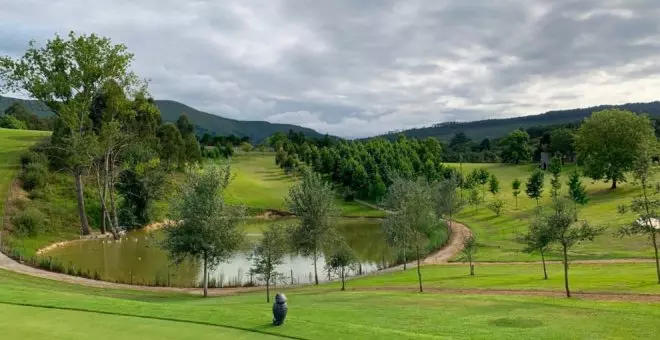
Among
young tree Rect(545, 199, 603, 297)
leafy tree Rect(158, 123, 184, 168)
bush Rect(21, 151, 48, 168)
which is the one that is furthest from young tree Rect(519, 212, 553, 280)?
leafy tree Rect(158, 123, 184, 168)

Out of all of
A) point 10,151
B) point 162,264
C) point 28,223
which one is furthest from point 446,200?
point 10,151

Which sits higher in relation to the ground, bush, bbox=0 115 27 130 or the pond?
bush, bbox=0 115 27 130

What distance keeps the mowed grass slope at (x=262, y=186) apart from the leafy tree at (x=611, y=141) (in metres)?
33.9

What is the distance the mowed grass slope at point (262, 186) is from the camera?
88.2 m

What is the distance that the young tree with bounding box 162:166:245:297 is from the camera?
30.8 m

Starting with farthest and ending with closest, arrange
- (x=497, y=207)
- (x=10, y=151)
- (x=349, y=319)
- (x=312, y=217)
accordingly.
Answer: (x=10, y=151)
(x=497, y=207)
(x=312, y=217)
(x=349, y=319)

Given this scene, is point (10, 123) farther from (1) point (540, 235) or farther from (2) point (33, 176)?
(1) point (540, 235)

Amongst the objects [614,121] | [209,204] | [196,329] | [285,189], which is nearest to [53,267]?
[209,204]

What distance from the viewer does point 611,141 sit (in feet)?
262

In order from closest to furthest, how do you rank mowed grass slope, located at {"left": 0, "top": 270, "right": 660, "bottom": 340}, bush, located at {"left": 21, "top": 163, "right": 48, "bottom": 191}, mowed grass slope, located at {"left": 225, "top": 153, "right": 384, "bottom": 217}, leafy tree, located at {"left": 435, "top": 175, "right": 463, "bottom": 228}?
mowed grass slope, located at {"left": 0, "top": 270, "right": 660, "bottom": 340} < leafy tree, located at {"left": 435, "top": 175, "right": 463, "bottom": 228} < bush, located at {"left": 21, "top": 163, "right": 48, "bottom": 191} < mowed grass slope, located at {"left": 225, "top": 153, "right": 384, "bottom": 217}

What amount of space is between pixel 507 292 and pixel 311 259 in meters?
21.9

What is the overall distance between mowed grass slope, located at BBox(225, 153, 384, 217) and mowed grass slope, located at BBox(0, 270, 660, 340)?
47.1 metres

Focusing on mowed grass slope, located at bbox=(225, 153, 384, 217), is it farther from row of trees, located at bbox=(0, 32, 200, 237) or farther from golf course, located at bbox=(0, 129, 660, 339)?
golf course, located at bbox=(0, 129, 660, 339)

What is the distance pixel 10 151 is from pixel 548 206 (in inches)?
2980
